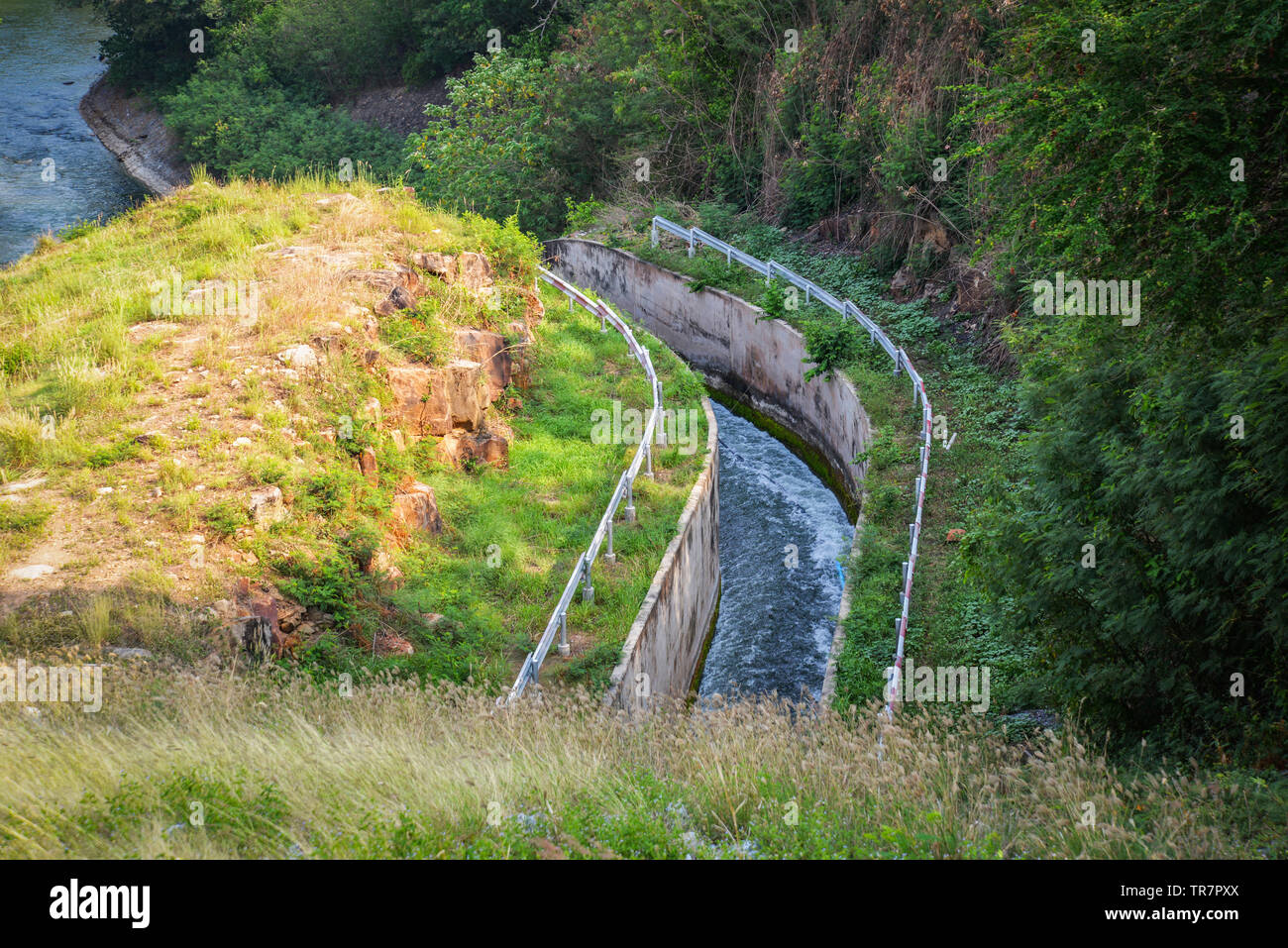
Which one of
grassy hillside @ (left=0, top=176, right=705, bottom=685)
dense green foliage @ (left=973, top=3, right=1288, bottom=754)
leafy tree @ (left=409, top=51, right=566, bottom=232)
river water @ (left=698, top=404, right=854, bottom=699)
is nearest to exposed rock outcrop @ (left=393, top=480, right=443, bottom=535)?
grassy hillside @ (left=0, top=176, right=705, bottom=685)

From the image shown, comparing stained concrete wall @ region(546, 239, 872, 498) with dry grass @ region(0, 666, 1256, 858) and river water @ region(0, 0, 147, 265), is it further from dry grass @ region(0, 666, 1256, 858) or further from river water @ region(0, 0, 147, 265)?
river water @ region(0, 0, 147, 265)

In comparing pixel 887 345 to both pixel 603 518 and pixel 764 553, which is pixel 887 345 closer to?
pixel 764 553

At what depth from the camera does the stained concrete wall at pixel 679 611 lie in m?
11.9

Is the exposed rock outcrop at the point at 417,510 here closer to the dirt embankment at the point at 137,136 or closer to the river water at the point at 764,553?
the river water at the point at 764,553

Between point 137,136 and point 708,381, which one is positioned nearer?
point 708,381

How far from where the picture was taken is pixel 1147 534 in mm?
8211

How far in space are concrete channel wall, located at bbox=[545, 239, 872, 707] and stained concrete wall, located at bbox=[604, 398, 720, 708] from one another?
2cm

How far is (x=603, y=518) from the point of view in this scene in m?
13.9

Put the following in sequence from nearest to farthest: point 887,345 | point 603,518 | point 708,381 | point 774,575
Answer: point 603,518, point 774,575, point 887,345, point 708,381

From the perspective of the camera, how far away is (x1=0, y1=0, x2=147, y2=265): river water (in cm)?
3938

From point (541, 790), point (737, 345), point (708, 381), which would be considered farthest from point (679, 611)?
point (708, 381)

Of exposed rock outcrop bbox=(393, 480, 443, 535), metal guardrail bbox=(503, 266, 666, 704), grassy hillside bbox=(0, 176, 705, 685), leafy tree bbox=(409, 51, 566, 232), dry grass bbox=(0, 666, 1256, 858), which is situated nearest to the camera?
dry grass bbox=(0, 666, 1256, 858)

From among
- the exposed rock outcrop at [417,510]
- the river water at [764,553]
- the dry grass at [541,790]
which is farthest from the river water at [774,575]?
the dry grass at [541,790]

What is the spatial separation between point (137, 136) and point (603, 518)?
1860 inches
